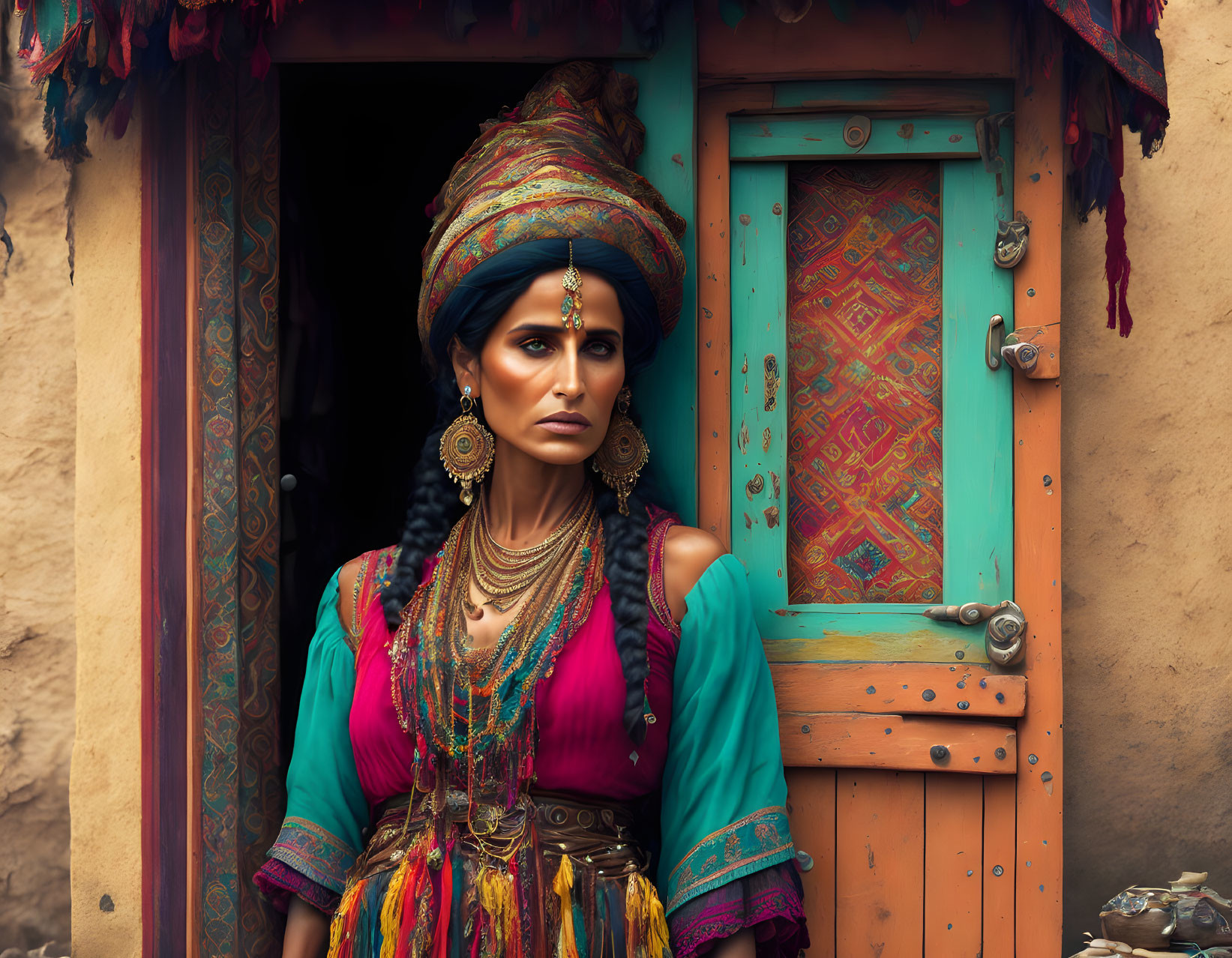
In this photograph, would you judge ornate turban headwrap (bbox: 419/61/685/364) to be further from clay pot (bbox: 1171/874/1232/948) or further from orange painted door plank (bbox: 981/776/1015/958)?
clay pot (bbox: 1171/874/1232/948)

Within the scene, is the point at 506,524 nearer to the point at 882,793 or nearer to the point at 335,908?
the point at 335,908

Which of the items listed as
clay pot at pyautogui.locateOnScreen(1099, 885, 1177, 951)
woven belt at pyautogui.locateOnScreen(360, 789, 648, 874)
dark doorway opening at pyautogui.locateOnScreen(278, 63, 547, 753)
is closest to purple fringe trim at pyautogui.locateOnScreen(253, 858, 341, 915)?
woven belt at pyautogui.locateOnScreen(360, 789, 648, 874)

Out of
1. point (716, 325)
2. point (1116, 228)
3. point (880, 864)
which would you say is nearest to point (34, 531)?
point (716, 325)

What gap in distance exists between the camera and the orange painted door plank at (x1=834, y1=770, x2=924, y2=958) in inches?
104

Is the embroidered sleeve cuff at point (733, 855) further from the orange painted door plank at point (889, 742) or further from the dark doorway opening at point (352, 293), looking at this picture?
the dark doorway opening at point (352, 293)

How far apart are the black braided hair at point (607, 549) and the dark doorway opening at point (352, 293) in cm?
52

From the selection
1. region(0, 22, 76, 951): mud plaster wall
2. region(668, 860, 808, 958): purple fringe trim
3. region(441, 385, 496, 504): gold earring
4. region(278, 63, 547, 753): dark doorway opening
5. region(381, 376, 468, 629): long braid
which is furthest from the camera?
region(278, 63, 547, 753): dark doorway opening

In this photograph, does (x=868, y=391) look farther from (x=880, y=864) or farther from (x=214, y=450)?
(x=214, y=450)

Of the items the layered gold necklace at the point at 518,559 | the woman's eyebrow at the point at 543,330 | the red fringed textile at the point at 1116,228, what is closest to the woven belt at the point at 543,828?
the layered gold necklace at the point at 518,559

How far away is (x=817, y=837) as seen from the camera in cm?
266

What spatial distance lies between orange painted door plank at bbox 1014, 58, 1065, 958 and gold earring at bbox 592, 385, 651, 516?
88 cm

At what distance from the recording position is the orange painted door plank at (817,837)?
2.65m

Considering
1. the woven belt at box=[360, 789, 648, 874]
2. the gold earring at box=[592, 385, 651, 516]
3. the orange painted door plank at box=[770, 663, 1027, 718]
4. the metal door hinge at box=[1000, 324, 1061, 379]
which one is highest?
the metal door hinge at box=[1000, 324, 1061, 379]

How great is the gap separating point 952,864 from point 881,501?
841 millimetres
